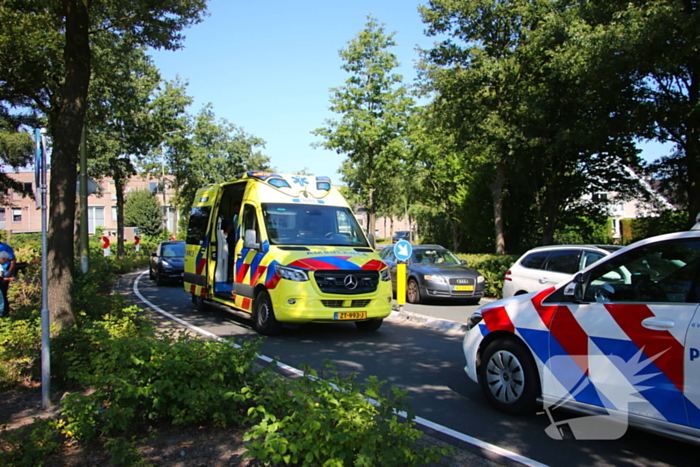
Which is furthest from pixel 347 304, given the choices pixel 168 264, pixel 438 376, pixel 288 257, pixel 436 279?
pixel 168 264

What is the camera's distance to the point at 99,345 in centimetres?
562

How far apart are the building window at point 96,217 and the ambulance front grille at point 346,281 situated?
77320mm

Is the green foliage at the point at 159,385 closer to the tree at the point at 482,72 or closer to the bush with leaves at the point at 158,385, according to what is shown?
the bush with leaves at the point at 158,385

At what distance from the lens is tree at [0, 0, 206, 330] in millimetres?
7727

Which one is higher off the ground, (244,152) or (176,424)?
(244,152)

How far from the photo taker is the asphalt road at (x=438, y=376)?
4.33 meters

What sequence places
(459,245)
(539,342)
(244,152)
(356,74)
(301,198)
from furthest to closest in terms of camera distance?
(244,152) → (459,245) → (356,74) → (301,198) → (539,342)

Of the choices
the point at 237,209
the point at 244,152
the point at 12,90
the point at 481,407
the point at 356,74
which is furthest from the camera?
the point at 244,152

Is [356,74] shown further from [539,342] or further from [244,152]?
[539,342]

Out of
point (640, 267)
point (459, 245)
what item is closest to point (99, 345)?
point (640, 267)

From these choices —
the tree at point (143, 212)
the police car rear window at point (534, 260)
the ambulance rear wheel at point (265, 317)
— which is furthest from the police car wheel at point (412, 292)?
the tree at point (143, 212)

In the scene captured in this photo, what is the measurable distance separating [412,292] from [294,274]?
6.76m

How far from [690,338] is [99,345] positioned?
5.19 meters

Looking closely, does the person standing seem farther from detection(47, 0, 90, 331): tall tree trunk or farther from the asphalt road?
the asphalt road
